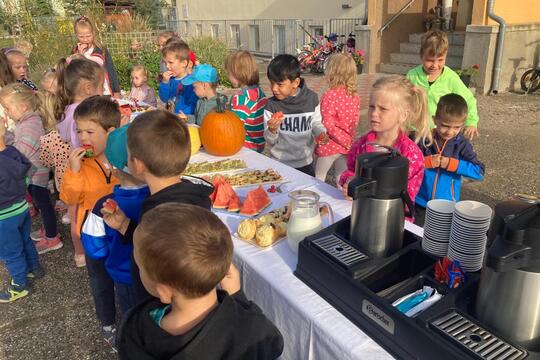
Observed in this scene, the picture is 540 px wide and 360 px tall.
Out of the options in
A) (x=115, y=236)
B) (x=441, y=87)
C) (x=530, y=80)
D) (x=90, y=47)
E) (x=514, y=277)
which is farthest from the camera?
(x=530, y=80)

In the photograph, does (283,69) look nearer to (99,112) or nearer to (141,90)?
(99,112)

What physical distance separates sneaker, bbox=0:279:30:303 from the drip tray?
325 cm

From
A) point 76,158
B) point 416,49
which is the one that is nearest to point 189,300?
point 76,158

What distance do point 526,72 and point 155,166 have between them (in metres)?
9.87

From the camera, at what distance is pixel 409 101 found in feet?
7.68

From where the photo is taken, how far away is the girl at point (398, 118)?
89.4 inches

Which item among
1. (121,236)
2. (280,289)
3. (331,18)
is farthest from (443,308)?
(331,18)

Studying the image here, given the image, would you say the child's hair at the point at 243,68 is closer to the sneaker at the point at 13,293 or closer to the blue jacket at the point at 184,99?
the blue jacket at the point at 184,99

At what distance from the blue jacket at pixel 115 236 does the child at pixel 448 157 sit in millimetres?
1807

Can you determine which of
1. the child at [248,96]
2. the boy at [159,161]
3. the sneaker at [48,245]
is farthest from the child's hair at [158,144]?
the sneaker at [48,245]

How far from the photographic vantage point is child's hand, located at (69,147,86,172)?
2443mm

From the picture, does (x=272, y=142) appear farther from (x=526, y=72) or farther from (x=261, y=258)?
(x=526, y=72)

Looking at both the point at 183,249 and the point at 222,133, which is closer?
the point at 183,249

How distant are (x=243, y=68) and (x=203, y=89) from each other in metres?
0.43
